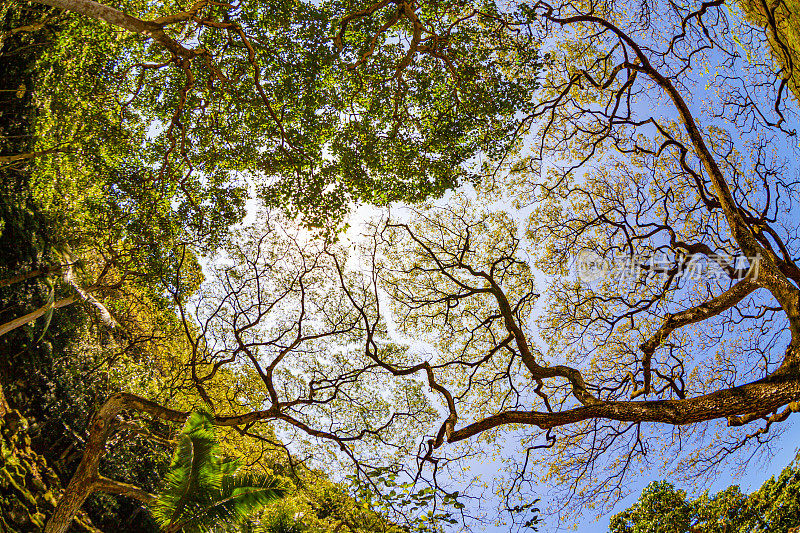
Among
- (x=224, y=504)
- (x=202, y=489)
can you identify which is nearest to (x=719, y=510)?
(x=224, y=504)

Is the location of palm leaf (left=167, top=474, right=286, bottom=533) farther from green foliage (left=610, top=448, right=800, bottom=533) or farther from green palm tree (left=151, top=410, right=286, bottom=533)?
green foliage (left=610, top=448, right=800, bottom=533)

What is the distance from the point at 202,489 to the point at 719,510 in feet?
44.7

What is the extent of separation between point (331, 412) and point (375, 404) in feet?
3.19

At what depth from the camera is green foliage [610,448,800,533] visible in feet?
32.5

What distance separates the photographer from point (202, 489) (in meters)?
5.21

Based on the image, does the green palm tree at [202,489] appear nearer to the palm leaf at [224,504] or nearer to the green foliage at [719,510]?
the palm leaf at [224,504]

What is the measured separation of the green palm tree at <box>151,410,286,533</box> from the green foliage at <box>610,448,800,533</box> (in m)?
11.5

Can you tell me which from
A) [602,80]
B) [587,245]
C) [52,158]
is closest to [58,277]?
[52,158]

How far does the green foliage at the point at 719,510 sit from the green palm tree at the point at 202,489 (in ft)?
37.7

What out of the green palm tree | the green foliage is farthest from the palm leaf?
the green foliage

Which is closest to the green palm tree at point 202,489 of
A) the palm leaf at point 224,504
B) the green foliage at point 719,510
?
the palm leaf at point 224,504

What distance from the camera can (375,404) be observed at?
8.87 metres

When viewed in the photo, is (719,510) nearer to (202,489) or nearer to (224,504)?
(224,504)

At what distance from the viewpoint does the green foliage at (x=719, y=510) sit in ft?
32.5
